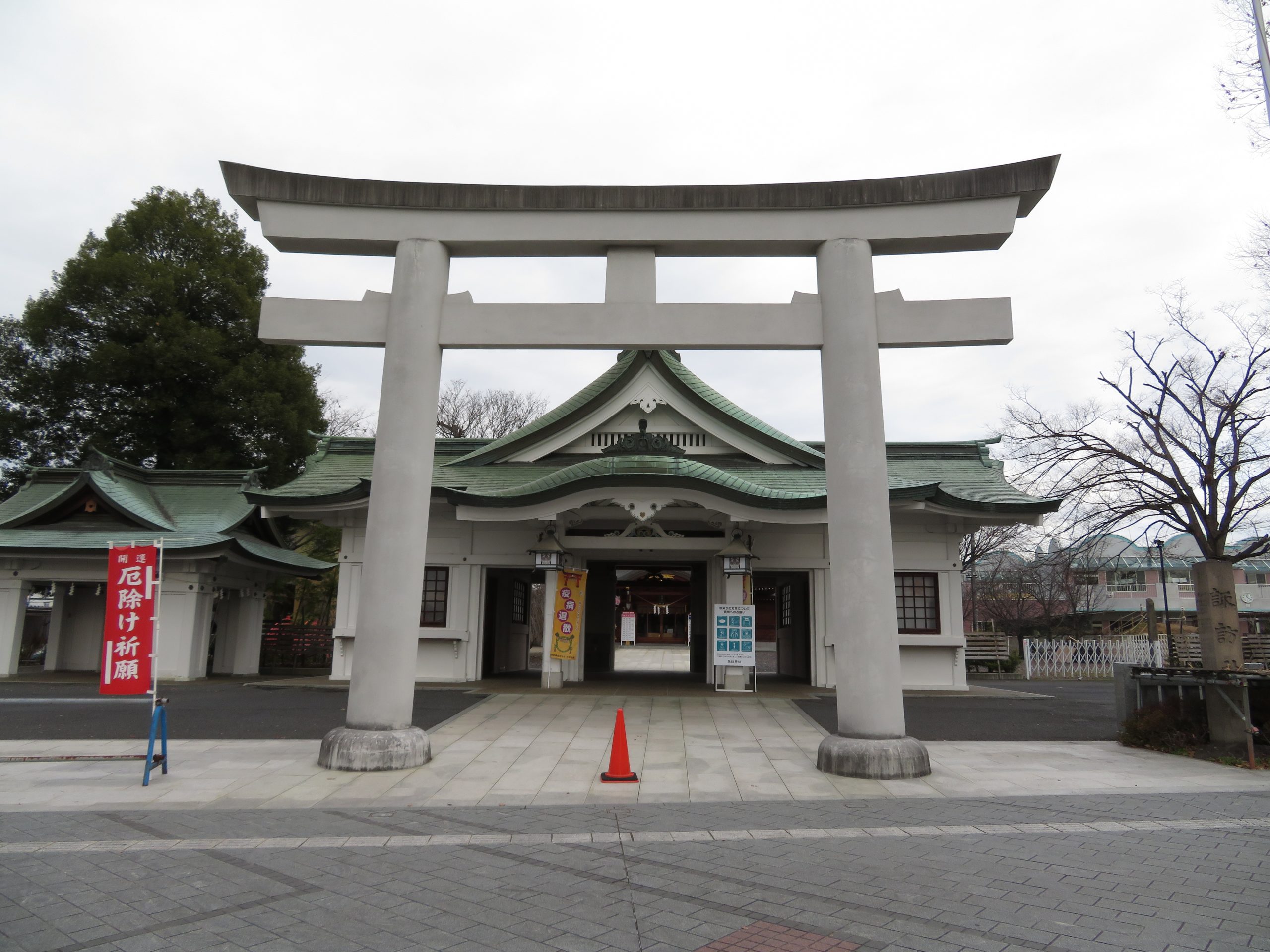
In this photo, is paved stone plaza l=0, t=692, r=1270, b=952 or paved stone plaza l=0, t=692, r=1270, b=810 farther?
paved stone plaza l=0, t=692, r=1270, b=810

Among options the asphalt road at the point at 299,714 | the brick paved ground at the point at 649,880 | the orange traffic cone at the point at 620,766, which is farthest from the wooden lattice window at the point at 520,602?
the brick paved ground at the point at 649,880

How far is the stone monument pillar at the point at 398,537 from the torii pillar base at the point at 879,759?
454cm

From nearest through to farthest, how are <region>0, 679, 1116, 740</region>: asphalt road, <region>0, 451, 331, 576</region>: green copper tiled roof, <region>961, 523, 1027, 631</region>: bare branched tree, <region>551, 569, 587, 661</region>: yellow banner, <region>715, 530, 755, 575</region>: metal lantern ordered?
<region>0, 679, 1116, 740</region>: asphalt road < <region>715, 530, 755, 575</region>: metal lantern < <region>551, 569, 587, 661</region>: yellow banner < <region>0, 451, 331, 576</region>: green copper tiled roof < <region>961, 523, 1027, 631</region>: bare branched tree

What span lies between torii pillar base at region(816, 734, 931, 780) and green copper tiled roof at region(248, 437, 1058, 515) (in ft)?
20.3

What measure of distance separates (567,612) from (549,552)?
4.32 ft

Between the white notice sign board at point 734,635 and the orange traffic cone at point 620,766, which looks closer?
the orange traffic cone at point 620,766

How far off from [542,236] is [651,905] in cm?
723

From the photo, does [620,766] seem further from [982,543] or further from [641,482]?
[982,543]

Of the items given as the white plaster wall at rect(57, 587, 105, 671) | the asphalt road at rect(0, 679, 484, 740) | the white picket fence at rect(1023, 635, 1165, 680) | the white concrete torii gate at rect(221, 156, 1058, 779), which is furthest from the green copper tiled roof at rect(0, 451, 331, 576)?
the white picket fence at rect(1023, 635, 1165, 680)

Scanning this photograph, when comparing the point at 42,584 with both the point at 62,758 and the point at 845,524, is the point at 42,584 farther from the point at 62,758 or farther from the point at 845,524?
the point at 845,524

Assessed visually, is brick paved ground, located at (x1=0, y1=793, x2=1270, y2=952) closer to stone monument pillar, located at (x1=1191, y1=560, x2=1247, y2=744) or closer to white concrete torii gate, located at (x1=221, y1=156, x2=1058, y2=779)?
white concrete torii gate, located at (x1=221, y1=156, x2=1058, y2=779)

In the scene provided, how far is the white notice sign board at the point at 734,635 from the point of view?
45.3 ft

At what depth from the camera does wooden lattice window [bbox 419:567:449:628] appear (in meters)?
16.8

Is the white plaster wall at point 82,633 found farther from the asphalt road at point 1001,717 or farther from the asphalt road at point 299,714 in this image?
the asphalt road at point 1001,717
